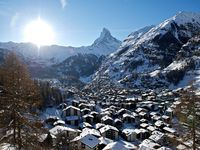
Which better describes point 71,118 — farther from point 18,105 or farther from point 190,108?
point 190,108

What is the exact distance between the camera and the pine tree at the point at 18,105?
16422 millimetres

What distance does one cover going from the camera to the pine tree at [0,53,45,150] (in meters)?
16.4

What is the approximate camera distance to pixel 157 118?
89.1 metres

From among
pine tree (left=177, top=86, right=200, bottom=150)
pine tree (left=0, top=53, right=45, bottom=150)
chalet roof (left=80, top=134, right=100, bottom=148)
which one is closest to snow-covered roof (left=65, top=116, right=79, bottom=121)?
chalet roof (left=80, top=134, right=100, bottom=148)

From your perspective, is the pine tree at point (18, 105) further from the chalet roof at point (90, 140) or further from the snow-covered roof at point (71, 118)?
the snow-covered roof at point (71, 118)

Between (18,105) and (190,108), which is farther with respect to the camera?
(190,108)

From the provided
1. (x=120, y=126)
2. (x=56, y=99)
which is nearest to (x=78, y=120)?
(x=120, y=126)

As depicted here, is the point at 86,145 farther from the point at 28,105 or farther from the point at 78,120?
the point at 28,105

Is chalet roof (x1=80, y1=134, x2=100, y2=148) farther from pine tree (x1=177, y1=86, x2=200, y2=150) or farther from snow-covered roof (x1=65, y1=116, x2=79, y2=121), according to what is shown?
pine tree (x1=177, y1=86, x2=200, y2=150)

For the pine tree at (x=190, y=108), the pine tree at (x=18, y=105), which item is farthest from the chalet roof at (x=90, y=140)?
the pine tree at (x=18, y=105)

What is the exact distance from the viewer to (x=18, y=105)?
54.7 ft

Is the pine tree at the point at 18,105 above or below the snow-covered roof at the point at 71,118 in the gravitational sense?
above

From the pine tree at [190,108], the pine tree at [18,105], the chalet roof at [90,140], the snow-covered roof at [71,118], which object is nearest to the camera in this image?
the pine tree at [18,105]

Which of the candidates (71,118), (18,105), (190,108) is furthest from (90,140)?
(18,105)
